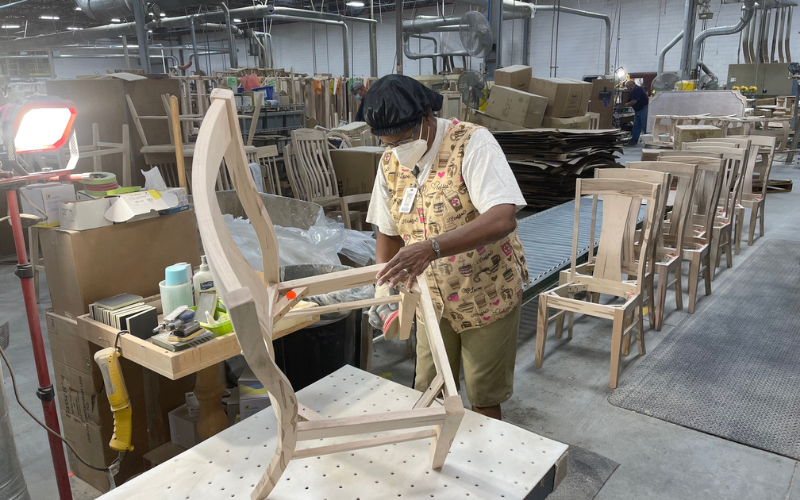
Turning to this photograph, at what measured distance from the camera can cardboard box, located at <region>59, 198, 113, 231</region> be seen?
1.76 metres

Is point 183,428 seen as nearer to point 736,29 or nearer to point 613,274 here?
point 613,274

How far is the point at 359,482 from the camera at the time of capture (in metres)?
1.13

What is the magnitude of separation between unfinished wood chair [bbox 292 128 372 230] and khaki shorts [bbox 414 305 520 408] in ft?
9.94

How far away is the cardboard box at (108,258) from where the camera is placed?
70.4 inches

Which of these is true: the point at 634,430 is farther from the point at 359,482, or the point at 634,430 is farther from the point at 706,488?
the point at 359,482

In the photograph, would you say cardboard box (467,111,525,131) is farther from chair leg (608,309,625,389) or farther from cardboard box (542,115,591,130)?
chair leg (608,309,625,389)

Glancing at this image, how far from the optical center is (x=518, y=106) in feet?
22.8

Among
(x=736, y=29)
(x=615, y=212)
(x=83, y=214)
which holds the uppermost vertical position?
(x=736, y=29)

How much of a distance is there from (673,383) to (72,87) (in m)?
4.83

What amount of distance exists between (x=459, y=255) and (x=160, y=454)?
139 cm

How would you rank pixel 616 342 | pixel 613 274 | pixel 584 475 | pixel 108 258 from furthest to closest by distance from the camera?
pixel 613 274 < pixel 616 342 < pixel 584 475 < pixel 108 258

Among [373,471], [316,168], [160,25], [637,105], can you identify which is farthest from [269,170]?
[637,105]

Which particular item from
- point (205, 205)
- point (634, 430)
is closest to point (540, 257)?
point (634, 430)

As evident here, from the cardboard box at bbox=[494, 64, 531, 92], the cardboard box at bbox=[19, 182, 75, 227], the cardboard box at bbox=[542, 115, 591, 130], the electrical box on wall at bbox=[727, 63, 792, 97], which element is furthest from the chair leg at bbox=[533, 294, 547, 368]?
the electrical box on wall at bbox=[727, 63, 792, 97]
